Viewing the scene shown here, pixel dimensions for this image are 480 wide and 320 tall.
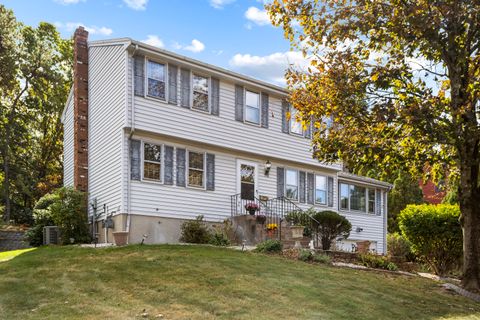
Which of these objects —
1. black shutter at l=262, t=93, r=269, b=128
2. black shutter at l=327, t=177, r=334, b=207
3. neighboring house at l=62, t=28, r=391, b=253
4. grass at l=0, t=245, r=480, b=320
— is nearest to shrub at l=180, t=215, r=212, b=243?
neighboring house at l=62, t=28, r=391, b=253

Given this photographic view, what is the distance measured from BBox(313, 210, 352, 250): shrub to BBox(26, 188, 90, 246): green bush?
830cm

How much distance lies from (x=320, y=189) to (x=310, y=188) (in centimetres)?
68

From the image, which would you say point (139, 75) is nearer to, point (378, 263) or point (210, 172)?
point (210, 172)

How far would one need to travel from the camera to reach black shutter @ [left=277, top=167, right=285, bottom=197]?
66.7ft

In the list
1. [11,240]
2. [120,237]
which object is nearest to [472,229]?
[120,237]

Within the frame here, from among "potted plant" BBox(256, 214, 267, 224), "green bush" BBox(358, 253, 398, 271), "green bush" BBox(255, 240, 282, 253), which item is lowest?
"green bush" BBox(358, 253, 398, 271)

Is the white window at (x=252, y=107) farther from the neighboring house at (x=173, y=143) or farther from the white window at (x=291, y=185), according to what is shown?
the white window at (x=291, y=185)

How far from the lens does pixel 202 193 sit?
1783 cm

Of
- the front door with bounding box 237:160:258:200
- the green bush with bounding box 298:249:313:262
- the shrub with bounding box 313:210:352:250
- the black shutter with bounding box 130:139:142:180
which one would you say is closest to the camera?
the green bush with bounding box 298:249:313:262

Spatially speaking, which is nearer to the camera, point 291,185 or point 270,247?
point 270,247

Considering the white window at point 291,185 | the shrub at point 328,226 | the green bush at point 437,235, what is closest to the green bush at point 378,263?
the green bush at point 437,235

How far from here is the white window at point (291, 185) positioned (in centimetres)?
2069

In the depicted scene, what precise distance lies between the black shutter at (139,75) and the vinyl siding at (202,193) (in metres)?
1.48

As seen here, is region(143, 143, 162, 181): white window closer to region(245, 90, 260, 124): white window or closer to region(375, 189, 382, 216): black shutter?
region(245, 90, 260, 124): white window
